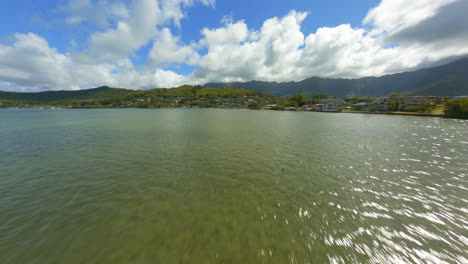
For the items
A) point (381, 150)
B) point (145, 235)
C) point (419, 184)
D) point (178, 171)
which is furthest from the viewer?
point (381, 150)

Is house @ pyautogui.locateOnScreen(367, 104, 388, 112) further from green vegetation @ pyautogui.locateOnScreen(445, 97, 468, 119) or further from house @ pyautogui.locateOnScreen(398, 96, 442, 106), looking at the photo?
green vegetation @ pyautogui.locateOnScreen(445, 97, 468, 119)

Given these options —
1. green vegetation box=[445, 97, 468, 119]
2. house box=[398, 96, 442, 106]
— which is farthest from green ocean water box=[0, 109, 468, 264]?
house box=[398, 96, 442, 106]

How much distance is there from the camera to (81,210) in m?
9.14

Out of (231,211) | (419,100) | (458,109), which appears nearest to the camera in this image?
(231,211)

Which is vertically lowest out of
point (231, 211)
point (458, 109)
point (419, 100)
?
point (231, 211)

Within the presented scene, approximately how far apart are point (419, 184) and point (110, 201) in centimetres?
2345

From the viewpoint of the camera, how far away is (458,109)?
69438 mm

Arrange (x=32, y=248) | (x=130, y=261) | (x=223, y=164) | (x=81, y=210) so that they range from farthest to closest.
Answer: (x=223, y=164) < (x=81, y=210) < (x=32, y=248) < (x=130, y=261)

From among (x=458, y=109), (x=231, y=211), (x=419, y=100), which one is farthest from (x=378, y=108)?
(x=231, y=211)

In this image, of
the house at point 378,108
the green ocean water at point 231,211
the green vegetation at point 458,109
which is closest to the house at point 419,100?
the house at point 378,108

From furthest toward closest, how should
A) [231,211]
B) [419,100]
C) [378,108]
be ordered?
1. [419,100]
2. [378,108]
3. [231,211]

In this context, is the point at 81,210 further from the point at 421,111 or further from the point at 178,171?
the point at 421,111

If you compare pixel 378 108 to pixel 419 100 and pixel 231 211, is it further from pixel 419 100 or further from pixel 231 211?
pixel 231 211

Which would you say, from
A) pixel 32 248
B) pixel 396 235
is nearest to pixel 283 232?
pixel 396 235
